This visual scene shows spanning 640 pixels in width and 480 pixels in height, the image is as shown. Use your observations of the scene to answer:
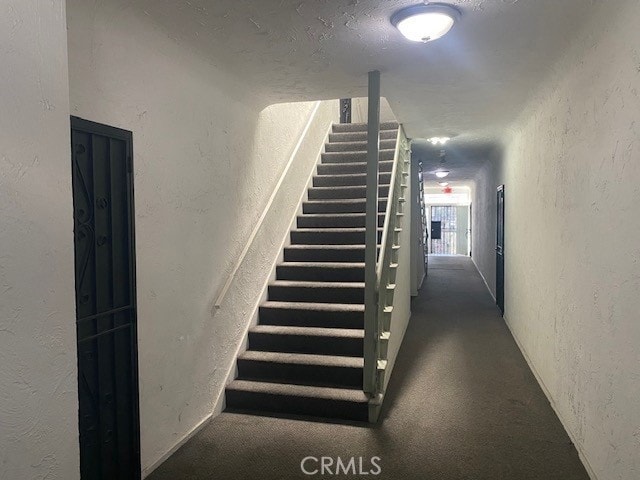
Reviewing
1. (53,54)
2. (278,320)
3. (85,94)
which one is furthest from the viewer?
(278,320)

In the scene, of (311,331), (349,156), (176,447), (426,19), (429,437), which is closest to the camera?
(426,19)

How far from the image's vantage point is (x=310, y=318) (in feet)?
12.0

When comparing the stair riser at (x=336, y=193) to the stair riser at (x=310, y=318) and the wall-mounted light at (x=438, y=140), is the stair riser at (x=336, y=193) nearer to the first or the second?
the wall-mounted light at (x=438, y=140)

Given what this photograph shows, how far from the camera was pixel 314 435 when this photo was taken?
9.05ft

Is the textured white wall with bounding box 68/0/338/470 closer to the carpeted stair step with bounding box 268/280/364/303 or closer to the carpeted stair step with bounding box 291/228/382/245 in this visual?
the carpeted stair step with bounding box 268/280/364/303

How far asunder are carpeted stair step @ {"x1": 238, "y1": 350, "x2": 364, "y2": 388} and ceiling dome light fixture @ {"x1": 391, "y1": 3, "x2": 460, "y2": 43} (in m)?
2.19

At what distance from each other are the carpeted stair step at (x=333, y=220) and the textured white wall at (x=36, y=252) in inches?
134

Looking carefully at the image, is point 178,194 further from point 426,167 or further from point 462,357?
point 426,167

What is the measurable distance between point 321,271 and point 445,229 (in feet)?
48.4

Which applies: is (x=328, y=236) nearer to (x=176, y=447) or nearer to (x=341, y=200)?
(x=341, y=200)

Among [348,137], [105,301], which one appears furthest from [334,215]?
[105,301]

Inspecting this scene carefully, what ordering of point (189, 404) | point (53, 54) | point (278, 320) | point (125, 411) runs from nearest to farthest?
1. point (53, 54)
2. point (125, 411)
3. point (189, 404)
4. point (278, 320)

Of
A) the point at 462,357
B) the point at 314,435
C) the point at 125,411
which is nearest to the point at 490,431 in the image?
the point at 314,435

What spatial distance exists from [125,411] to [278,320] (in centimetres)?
172
